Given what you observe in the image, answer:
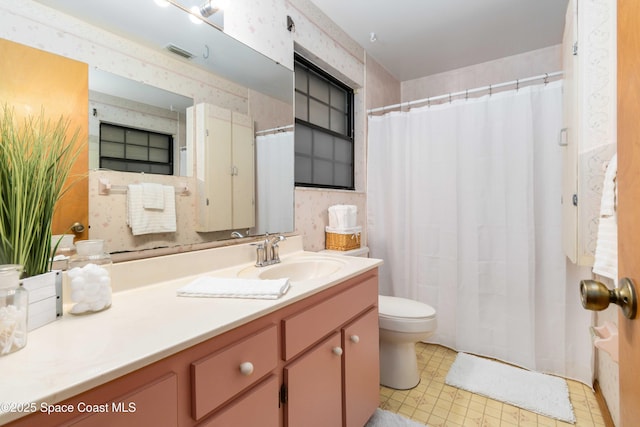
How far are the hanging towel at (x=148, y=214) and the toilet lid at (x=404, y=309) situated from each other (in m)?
1.26

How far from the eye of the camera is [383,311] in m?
1.83

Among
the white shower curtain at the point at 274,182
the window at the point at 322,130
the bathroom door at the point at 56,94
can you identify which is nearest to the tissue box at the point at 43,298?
the bathroom door at the point at 56,94

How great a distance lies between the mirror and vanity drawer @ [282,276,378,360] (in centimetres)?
59

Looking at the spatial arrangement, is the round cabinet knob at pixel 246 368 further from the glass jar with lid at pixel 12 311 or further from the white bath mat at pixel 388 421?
the white bath mat at pixel 388 421

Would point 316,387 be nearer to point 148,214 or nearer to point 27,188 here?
point 148,214

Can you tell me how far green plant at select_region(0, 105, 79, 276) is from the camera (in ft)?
2.38

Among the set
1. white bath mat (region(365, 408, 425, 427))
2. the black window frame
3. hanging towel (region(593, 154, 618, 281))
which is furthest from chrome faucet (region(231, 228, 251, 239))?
hanging towel (region(593, 154, 618, 281))

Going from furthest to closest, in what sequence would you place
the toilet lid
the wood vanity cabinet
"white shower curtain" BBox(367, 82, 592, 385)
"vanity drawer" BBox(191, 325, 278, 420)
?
"white shower curtain" BBox(367, 82, 592, 385) < the toilet lid < "vanity drawer" BBox(191, 325, 278, 420) < the wood vanity cabinet

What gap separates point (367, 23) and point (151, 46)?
5.14 feet

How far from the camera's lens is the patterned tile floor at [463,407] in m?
1.55

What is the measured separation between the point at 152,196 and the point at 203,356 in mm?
695

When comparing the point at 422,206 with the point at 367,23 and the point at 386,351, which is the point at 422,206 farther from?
the point at 367,23

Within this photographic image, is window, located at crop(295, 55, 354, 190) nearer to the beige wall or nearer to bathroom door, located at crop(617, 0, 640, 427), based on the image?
the beige wall

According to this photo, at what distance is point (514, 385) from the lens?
184 cm
